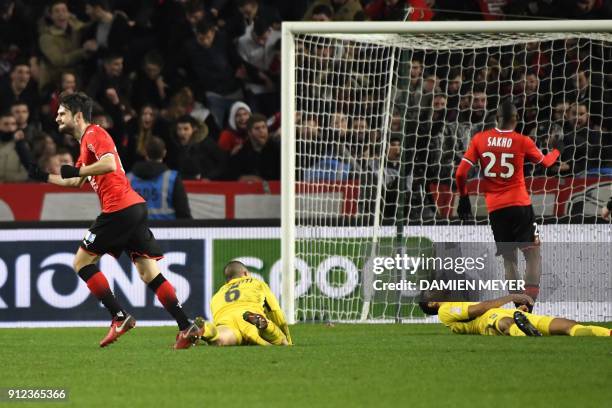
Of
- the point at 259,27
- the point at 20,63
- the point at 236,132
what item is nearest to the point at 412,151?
the point at 236,132

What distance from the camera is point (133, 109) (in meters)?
15.3

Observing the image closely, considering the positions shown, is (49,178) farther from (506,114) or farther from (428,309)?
(506,114)

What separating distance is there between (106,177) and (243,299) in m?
1.33

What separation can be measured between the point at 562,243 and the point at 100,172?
5039mm

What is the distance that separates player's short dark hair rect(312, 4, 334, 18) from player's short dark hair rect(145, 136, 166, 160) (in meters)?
2.61

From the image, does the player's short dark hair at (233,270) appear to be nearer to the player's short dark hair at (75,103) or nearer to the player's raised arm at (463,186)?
the player's short dark hair at (75,103)

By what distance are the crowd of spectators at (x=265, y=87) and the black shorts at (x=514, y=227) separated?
60.9 inches

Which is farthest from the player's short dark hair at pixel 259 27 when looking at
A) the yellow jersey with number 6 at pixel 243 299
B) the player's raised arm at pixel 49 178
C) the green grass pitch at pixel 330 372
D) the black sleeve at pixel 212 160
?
the yellow jersey with number 6 at pixel 243 299

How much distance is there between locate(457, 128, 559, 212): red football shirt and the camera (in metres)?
11.2

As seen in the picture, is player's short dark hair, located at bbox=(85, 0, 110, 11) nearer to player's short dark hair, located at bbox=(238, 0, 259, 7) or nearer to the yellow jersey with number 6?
player's short dark hair, located at bbox=(238, 0, 259, 7)

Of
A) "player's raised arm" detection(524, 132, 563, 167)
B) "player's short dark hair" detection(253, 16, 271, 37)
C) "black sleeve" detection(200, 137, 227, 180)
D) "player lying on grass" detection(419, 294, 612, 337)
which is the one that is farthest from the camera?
"player's short dark hair" detection(253, 16, 271, 37)

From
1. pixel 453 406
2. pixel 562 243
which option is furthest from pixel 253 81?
pixel 453 406

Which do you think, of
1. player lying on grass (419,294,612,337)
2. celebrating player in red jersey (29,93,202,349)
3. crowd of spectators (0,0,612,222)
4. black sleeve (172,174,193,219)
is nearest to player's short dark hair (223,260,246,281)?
celebrating player in red jersey (29,93,202,349)

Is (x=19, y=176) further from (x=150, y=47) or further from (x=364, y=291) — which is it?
(x=364, y=291)
